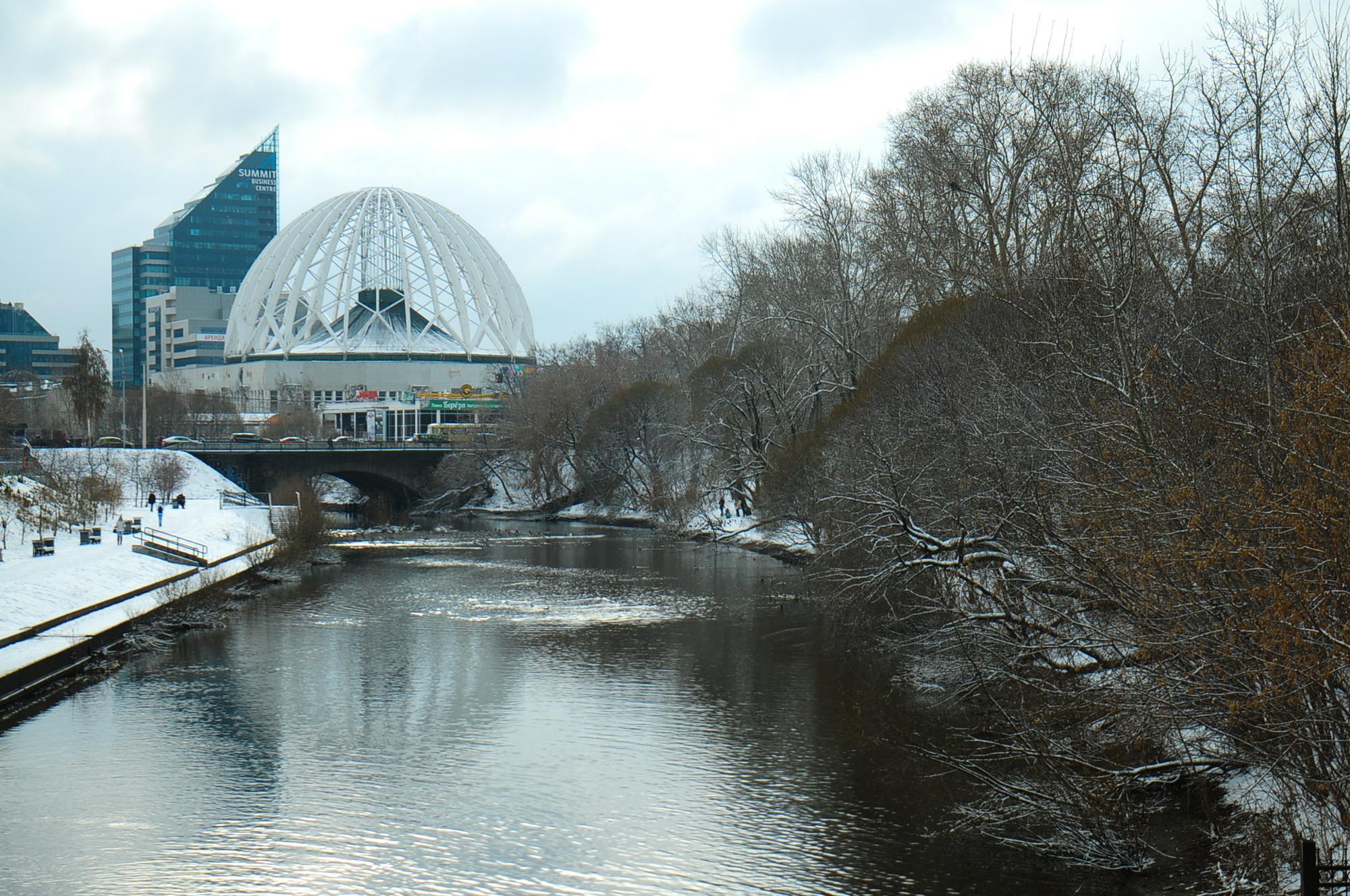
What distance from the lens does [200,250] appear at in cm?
18400

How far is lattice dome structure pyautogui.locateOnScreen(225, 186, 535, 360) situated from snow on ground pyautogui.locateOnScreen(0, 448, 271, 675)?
4663cm

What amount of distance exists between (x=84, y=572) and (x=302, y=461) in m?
31.5

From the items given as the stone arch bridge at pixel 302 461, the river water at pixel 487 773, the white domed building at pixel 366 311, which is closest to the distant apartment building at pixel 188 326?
the white domed building at pixel 366 311

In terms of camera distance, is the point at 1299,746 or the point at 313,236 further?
the point at 313,236

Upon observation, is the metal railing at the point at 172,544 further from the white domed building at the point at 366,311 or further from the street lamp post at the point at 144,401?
the white domed building at the point at 366,311

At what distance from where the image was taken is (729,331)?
1703 inches

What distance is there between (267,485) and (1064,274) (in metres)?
49.3

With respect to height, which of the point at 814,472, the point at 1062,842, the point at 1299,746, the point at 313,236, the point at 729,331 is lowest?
the point at 1062,842

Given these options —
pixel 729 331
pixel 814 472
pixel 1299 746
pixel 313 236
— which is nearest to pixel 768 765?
pixel 1299 746

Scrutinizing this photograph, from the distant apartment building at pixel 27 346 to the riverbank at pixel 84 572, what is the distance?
125 m

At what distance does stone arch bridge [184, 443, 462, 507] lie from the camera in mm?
58250

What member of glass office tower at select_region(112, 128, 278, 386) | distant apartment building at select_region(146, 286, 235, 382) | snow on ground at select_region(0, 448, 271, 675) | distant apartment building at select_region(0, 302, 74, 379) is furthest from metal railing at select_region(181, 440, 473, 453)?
glass office tower at select_region(112, 128, 278, 386)

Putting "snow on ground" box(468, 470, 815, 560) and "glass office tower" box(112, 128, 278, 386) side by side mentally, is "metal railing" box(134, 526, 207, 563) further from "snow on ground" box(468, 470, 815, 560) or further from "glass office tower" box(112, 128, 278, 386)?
"glass office tower" box(112, 128, 278, 386)

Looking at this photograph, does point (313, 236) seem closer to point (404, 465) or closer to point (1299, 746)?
point (404, 465)
